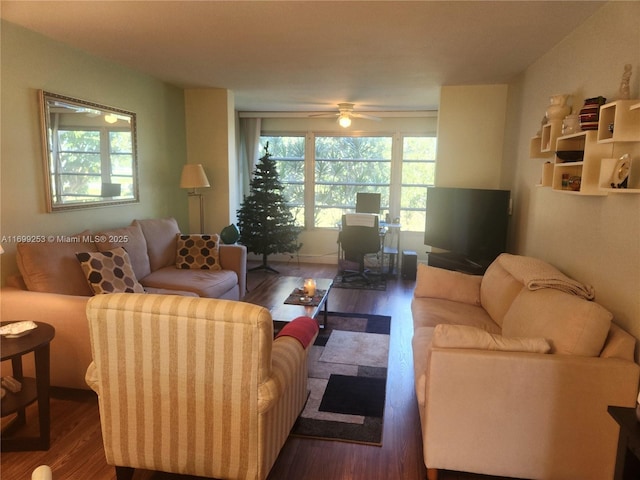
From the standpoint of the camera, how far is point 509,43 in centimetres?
327

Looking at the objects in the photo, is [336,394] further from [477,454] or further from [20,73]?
[20,73]

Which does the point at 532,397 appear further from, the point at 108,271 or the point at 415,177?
the point at 415,177

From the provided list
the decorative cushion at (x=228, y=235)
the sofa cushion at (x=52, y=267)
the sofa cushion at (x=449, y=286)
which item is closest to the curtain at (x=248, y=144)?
the decorative cushion at (x=228, y=235)

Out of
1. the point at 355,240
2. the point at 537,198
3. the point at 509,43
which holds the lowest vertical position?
the point at 355,240

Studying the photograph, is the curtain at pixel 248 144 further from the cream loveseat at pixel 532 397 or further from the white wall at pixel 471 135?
the cream loveseat at pixel 532 397

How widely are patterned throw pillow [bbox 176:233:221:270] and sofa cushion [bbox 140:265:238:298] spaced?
0.36 feet

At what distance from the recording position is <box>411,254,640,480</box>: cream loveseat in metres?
1.86

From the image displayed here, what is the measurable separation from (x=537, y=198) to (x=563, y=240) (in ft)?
2.43

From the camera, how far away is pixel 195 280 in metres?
3.86

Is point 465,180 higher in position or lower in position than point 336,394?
higher

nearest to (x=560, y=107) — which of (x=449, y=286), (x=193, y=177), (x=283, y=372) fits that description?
(x=449, y=286)

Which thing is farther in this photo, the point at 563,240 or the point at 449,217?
the point at 449,217

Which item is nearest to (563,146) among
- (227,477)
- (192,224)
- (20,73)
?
(227,477)

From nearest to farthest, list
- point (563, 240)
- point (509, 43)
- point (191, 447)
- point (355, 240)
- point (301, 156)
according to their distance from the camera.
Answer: point (191, 447), point (563, 240), point (509, 43), point (355, 240), point (301, 156)
